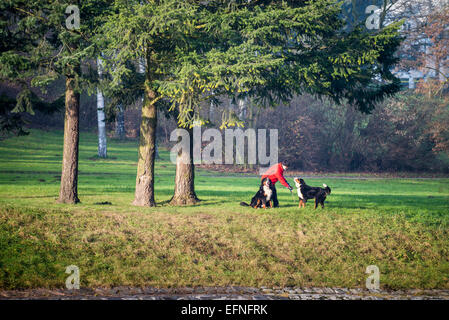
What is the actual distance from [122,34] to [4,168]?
16.6m

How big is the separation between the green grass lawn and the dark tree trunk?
664mm

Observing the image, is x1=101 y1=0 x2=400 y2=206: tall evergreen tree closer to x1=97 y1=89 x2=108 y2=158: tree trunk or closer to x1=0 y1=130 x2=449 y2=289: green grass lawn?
x1=0 y1=130 x2=449 y2=289: green grass lawn

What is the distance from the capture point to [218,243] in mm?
12891

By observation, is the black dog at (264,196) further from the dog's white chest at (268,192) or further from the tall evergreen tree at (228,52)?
→ the tall evergreen tree at (228,52)

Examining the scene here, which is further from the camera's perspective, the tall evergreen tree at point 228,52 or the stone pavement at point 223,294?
the tall evergreen tree at point 228,52

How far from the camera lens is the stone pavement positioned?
373 inches

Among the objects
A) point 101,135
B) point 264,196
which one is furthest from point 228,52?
point 101,135

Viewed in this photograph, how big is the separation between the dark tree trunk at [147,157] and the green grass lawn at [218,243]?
0.66 meters

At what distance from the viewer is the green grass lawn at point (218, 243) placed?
10.9 m

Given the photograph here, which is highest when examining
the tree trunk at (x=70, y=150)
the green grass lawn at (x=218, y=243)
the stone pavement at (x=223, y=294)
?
the tree trunk at (x=70, y=150)

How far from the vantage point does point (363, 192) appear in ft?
80.5

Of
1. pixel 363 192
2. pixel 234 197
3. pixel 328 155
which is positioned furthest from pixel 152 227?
pixel 328 155

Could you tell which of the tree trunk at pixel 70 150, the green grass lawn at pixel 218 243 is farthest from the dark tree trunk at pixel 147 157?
the tree trunk at pixel 70 150

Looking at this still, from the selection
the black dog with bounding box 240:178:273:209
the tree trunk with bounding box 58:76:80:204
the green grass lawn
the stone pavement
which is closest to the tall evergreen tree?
the tree trunk with bounding box 58:76:80:204
